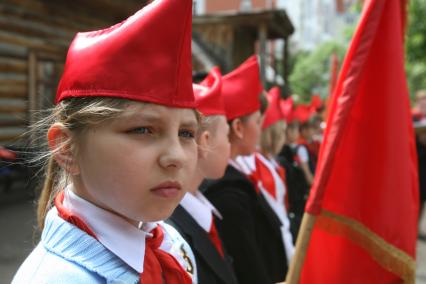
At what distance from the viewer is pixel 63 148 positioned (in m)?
1.21

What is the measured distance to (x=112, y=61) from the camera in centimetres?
114

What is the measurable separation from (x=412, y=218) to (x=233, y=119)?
3.80 feet

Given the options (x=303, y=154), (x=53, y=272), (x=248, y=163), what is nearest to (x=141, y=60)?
(x=53, y=272)

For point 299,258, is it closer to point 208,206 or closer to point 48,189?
point 208,206

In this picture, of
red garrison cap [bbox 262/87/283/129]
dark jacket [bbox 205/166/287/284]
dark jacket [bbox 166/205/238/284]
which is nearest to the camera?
dark jacket [bbox 166/205/238/284]

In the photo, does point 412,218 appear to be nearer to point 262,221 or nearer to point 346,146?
point 346,146

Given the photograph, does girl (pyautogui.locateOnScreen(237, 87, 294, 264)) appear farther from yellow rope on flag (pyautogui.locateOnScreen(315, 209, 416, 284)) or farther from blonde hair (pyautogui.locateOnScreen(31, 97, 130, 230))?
blonde hair (pyautogui.locateOnScreen(31, 97, 130, 230))

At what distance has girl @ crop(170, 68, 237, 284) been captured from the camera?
179cm

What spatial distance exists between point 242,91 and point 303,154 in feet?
11.4

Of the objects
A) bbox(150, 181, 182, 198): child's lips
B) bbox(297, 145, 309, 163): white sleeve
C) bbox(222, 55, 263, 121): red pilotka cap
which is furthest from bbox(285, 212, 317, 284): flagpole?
bbox(297, 145, 309, 163): white sleeve

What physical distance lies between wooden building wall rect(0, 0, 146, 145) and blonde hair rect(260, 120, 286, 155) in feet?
15.8

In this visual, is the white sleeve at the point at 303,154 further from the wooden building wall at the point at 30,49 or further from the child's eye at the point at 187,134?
the child's eye at the point at 187,134

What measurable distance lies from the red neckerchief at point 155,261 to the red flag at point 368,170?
77 centimetres

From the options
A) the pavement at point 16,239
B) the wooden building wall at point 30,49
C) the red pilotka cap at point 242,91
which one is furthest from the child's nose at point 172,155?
the wooden building wall at point 30,49
